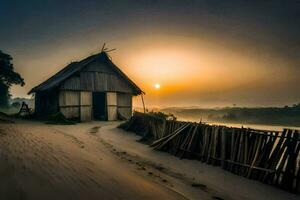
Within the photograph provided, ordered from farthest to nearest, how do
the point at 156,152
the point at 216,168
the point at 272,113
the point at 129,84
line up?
the point at 272,113 → the point at 129,84 → the point at 156,152 → the point at 216,168

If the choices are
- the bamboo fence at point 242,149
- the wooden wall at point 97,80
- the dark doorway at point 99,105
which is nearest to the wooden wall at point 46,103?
the wooden wall at point 97,80

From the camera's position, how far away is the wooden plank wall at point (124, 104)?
2903 centimetres

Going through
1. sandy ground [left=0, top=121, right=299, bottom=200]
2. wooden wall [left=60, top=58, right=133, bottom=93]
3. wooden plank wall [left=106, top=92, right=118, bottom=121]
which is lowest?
sandy ground [left=0, top=121, right=299, bottom=200]

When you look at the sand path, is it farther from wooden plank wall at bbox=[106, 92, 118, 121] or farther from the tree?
the tree

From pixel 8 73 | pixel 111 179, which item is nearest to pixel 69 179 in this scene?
pixel 111 179

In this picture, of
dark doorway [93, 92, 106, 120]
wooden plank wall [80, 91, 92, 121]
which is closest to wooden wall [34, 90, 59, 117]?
wooden plank wall [80, 91, 92, 121]

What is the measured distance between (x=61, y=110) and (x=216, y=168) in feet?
61.8

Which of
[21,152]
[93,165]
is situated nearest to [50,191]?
[93,165]

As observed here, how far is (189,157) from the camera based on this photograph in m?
10.3

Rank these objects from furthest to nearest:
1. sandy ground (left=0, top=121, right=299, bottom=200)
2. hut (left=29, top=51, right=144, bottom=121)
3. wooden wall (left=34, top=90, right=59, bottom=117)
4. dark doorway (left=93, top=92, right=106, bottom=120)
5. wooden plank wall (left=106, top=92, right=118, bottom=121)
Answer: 1. dark doorway (left=93, top=92, right=106, bottom=120)
2. wooden plank wall (left=106, top=92, right=118, bottom=121)
3. wooden wall (left=34, top=90, right=59, bottom=117)
4. hut (left=29, top=51, right=144, bottom=121)
5. sandy ground (left=0, top=121, right=299, bottom=200)

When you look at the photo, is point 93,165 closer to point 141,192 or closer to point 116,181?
point 116,181

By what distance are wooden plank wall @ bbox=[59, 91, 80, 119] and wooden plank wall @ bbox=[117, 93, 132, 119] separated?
5145 millimetres

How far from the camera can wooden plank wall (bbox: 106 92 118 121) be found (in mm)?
27617

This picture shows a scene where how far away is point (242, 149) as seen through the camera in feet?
28.1
